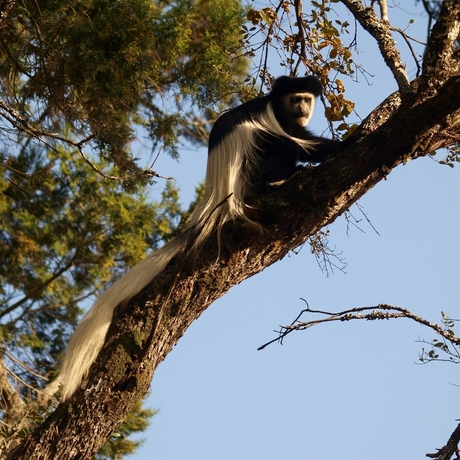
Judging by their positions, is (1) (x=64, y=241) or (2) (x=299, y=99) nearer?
(2) (x=299, y=99)

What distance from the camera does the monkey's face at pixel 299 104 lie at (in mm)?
3634

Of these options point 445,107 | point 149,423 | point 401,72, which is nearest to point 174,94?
point 401,72

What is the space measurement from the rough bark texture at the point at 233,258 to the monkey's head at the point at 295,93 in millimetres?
1117

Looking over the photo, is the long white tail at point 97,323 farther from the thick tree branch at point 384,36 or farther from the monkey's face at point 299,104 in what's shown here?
the monkey's face at point 299,104

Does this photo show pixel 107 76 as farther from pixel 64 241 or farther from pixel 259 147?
pixel 64 241

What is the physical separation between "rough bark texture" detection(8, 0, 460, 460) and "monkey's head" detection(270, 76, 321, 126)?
1.12 meters

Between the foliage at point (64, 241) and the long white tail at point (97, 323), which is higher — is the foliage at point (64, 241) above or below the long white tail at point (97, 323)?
above

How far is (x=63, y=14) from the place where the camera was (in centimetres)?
372

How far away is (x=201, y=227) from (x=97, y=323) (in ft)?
1.67

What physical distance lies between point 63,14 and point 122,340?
2151 mm

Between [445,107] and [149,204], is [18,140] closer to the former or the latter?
[445,107]

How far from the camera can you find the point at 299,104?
367 centimetres

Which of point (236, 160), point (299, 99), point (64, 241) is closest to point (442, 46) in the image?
point (236, 160)

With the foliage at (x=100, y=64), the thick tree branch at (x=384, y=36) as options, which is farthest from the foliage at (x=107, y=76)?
the thick tree branch at (x=384, y=36)
